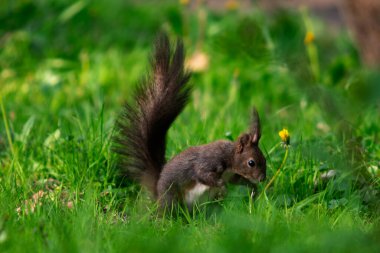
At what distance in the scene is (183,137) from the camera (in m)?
3.76

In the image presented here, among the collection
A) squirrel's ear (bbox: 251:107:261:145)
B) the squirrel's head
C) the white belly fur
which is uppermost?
squirrel's ear (bbox: 251:107:261:145)

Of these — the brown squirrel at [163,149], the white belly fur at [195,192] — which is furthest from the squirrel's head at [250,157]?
the white belly fur at [195,192]

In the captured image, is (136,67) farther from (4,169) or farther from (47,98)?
(4,169)

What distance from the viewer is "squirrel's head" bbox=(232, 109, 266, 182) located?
9.89 feet

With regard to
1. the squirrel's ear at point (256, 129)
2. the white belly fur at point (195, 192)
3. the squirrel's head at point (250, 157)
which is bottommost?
the white belly fur at point (195, 192)

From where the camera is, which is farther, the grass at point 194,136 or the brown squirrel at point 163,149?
the brown squirrel at point 163,149

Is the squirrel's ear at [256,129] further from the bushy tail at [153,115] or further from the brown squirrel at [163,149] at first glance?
the bushy tail at [153,115]

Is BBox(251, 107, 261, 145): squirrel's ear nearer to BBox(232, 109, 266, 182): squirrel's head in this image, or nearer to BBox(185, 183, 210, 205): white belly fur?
BBox(232, 109, 266, 182): squirrel's head

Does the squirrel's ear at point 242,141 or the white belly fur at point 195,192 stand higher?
the squirrel's ear at point 242,141

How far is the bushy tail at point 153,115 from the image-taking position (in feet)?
10.1

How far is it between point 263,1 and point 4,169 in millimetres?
2466

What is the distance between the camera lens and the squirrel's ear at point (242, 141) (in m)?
3.04

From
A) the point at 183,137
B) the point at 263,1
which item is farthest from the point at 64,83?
the point at 263,1

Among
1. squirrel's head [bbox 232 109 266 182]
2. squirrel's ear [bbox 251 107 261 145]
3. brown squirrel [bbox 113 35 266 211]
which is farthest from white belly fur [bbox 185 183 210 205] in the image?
squirrel's ear [bbox 251 107 261 145]
